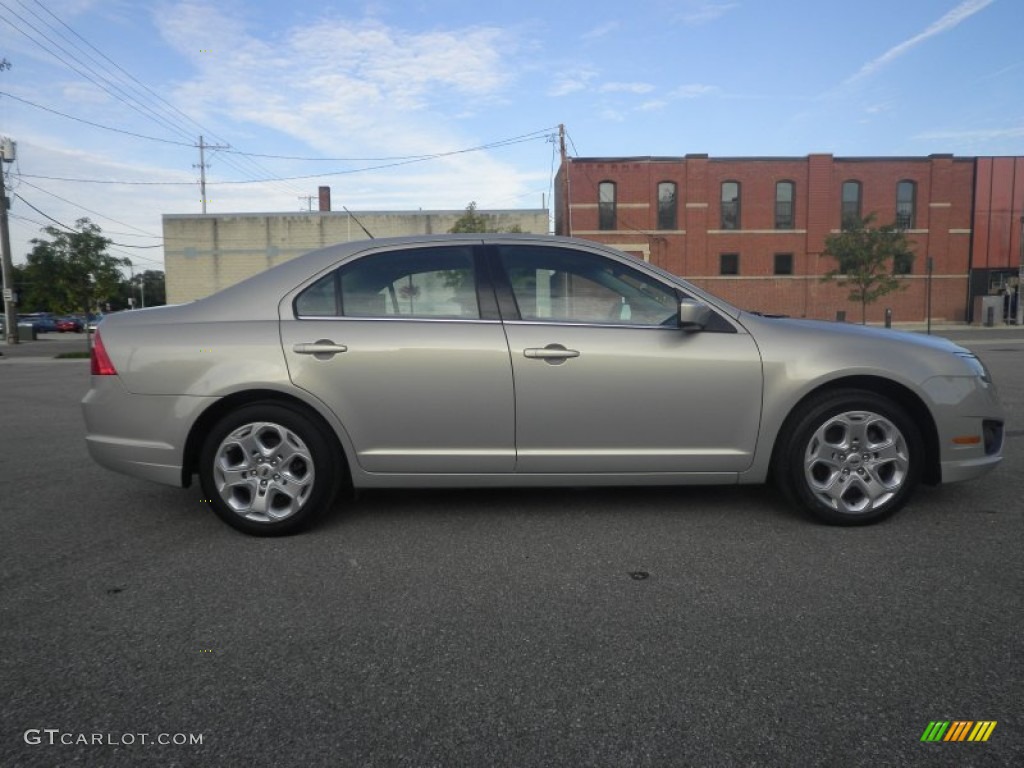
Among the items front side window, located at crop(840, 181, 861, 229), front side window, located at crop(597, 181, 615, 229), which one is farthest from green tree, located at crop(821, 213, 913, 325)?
front side window, located at crop(597, 181, 615, 229)

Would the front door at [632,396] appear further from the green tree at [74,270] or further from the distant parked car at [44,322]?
the distant parked car at [44,322]

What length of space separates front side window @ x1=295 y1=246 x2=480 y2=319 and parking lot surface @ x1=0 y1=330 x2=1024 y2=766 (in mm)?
1212

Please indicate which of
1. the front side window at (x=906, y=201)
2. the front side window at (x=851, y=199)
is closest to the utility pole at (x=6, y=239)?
the front side window at (x=851, y=199)

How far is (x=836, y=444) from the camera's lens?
3.66m

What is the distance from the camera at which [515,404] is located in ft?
11.9

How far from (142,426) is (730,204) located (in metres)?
39.2

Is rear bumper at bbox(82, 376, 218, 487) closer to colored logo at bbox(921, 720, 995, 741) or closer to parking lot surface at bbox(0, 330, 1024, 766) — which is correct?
parking lot surface at bbox(0, 330, 1024, 766)

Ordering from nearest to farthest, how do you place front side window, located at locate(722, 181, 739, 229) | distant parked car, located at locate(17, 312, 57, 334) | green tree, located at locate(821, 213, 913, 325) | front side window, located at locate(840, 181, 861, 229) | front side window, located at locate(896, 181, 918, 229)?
1. green tree, located at locate(821, 213, 913, 325)
2. front side window, located at locate(722, 181, 739, 229)
3. front side window, located at locate(840, 181, 861, 229)
4. front side window, located at locate(896, 181, 918, 229)
5. distant parked car, located at locate(17, 312, 57, 334)

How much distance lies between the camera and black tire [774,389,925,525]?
11.9ft

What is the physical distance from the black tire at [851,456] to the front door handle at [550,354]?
130cm

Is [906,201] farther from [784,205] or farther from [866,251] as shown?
[866,251]

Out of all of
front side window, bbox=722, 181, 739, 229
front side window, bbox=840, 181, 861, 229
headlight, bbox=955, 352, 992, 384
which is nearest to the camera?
headlight, bbox=955, 352, 992, 384

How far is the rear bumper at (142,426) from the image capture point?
3.63 m

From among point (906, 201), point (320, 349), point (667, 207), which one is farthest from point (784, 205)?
point (320, 349)
